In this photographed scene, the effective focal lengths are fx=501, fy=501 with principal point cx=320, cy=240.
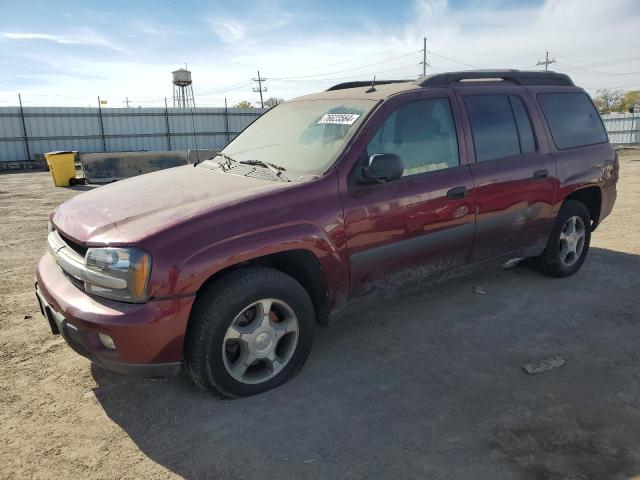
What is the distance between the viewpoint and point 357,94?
12.7 ft

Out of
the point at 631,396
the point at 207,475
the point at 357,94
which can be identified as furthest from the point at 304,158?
the point at 631,396

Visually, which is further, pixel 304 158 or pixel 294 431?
pixel 304 158

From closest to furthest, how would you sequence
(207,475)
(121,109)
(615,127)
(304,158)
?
1. (207,475)
2. (304,158)
3. (121,109)
4. (615,127)

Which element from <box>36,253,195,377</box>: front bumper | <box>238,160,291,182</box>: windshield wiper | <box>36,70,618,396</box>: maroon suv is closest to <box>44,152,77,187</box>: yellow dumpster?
<box>36,70,618,396</box>: maroon suv

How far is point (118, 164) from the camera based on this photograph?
15.0 meters

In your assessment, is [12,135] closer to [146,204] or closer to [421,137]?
[146,204]

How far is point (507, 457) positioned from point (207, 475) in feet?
4.86

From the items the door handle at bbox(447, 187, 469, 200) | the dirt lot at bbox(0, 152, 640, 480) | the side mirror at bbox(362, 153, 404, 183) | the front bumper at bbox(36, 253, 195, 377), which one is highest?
the side mirror at bbox(362, 153, 404, 183)

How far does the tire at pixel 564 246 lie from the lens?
4785 millimetres

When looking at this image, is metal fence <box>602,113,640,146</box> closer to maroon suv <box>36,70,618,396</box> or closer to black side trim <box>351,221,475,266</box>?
maroon suv <box>36,70,618,396</box>

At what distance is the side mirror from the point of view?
3.16 meters

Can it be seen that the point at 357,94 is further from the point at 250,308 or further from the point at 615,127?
the point at 615,127

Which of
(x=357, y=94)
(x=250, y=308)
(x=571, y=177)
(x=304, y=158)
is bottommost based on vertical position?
(x=250, y=308)

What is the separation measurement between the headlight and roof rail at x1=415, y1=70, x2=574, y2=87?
2.50 m
